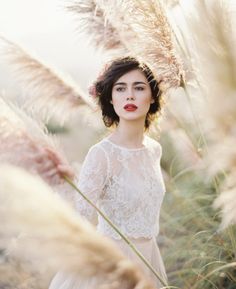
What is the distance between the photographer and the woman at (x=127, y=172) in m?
2.07

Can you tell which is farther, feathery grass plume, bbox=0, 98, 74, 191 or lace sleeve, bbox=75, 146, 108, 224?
lace sleeve, bbox=75, 146, 108, 224

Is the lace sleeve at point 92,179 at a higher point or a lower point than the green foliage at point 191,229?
higher

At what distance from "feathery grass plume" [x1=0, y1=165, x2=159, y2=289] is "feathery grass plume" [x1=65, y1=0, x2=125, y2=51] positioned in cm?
148

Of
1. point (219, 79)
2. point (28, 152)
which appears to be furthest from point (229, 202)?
point (28, 152)

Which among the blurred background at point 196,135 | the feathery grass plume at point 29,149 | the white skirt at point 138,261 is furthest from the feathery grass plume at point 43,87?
the feathery grass plume at point 29,149

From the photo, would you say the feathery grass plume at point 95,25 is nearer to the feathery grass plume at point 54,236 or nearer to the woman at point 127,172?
the woman at point 127,172

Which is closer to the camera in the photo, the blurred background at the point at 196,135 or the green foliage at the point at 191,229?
the blurred background at the point at 196,135

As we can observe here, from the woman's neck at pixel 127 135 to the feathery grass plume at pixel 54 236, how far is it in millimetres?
1187

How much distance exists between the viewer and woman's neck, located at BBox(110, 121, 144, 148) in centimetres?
221

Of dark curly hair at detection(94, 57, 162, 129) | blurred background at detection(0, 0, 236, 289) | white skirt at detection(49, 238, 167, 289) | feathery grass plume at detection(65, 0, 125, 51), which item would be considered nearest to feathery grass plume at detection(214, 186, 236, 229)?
blurred background at detection(0, 0, 236, 289)

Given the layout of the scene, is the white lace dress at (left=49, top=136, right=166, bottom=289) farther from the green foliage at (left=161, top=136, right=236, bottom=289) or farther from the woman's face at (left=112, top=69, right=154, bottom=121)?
the green foliage at (left=161, top=136, right=236, bottom=289)

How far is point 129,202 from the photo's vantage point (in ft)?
7.00

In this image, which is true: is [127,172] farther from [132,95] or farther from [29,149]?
[29,149]

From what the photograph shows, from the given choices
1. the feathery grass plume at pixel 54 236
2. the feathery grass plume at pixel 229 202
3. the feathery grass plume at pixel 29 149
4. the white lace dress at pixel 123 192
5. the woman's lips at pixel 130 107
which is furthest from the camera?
the woman's lips at pixel 130 107
